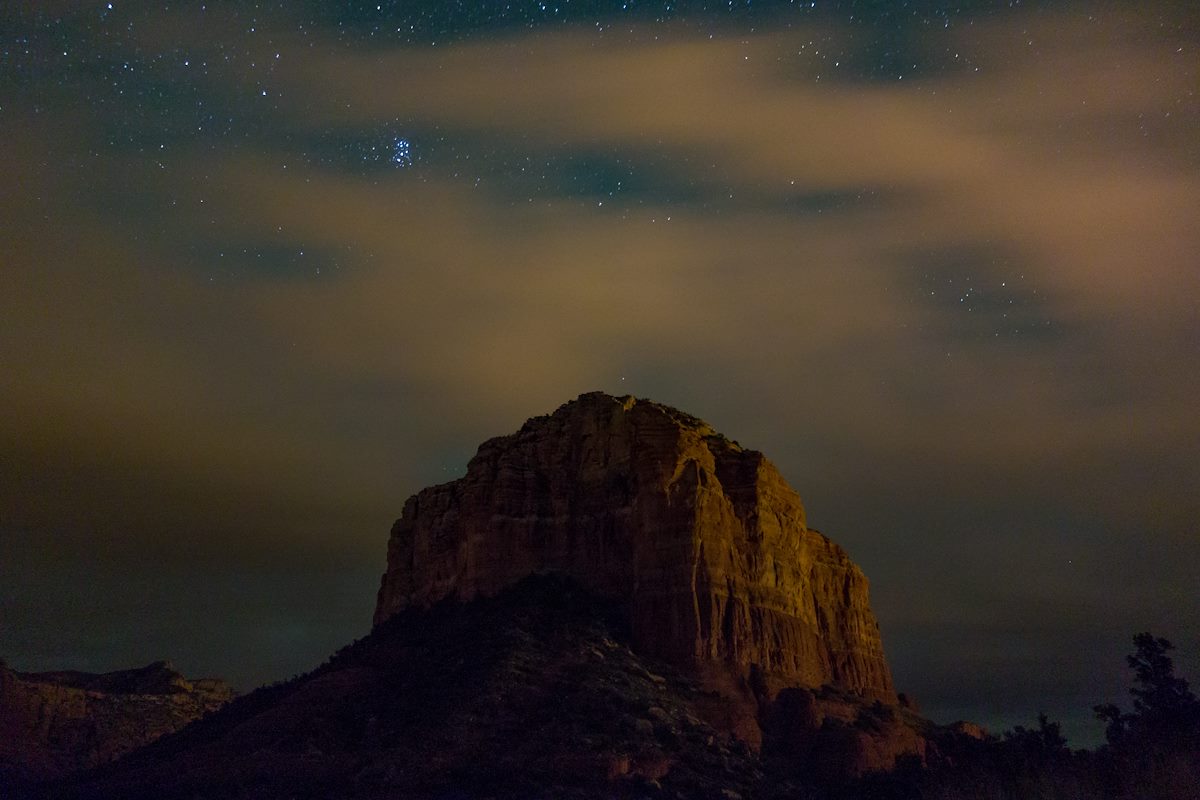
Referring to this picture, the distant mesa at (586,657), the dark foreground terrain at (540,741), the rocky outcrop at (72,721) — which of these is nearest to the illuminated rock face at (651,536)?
the distant mesa at (586,657)

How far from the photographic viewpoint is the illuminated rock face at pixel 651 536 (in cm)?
9544

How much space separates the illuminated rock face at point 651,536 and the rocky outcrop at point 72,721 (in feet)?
154

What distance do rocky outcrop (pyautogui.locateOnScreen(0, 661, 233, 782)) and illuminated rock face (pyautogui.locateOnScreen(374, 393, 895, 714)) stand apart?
1849 inches

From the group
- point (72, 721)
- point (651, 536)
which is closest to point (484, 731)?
point (651, 536)

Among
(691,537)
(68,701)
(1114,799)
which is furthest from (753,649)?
(68,701)

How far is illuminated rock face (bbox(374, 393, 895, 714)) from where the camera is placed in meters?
95.4

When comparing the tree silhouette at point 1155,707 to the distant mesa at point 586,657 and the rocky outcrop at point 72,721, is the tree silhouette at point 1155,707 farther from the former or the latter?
the rocky outcrop at point 72,721

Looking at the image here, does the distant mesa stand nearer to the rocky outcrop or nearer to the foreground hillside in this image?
the foreground hillside

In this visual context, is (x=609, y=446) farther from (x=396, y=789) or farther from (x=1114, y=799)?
(x=1114, y=799)

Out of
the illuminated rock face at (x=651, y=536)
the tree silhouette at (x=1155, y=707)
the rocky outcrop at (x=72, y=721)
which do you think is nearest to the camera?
the tree silhouette at (x=1155, y=707)

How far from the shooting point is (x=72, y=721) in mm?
143750

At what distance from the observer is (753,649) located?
325 feet

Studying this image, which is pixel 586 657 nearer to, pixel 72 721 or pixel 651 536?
pixel 651 536

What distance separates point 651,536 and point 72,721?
8737cm
